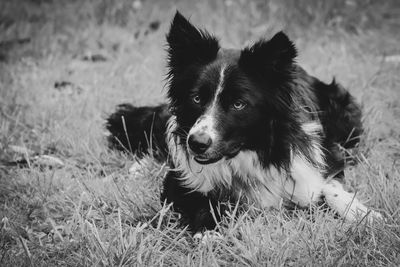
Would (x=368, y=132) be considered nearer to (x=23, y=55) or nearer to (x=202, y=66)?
(x=202, y=66)

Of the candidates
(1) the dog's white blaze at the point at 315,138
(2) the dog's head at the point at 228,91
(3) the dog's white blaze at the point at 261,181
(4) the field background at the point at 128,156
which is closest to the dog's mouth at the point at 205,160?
(2) the dog's head at the point at 228,91

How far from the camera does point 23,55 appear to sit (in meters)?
5.88

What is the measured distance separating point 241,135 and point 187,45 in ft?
2.18

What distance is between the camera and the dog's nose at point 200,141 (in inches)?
101

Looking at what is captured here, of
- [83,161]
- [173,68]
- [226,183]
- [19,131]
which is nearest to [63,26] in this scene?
[19,131]

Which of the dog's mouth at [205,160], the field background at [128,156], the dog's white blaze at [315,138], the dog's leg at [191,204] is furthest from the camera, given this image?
the dog's white blaze at [315,138]

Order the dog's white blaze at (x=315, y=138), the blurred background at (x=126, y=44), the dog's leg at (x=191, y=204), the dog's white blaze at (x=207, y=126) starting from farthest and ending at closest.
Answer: the blurred background at (x=126, y=44) → the dog's white blaze at (x=315, y=138) → the dog's leg at (x=191, y=204) → the dog's white blaze at (x=207, y=126)

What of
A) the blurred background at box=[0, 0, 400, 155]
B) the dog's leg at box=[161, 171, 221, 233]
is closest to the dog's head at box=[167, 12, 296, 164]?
the dog's leg at box=[161, 171, 221, 233]

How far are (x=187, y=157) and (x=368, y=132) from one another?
5.48ft

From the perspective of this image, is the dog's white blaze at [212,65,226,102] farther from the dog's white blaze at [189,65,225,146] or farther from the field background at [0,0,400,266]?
the field background at [0,0,400,266]

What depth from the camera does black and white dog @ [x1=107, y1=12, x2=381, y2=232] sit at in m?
2.71

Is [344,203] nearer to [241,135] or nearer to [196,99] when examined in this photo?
[241,135]

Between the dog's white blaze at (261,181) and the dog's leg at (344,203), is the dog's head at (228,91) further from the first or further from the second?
the dog's leg at (344,203)

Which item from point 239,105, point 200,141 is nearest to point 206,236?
point 200,141
